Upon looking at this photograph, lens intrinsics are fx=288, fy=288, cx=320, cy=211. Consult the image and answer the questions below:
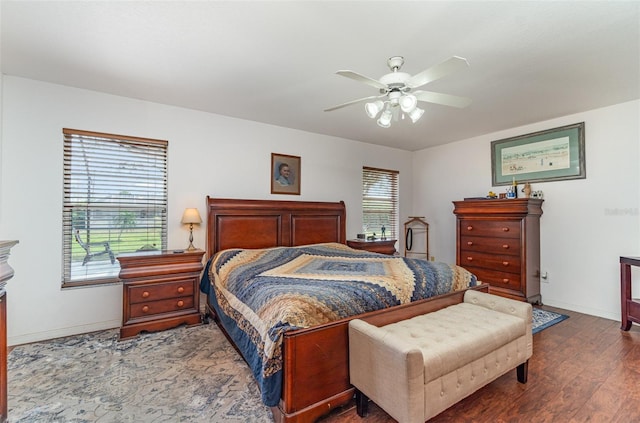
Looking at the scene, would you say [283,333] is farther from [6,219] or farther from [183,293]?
[6,219]

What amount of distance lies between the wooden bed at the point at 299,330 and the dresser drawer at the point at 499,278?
1.42 meters

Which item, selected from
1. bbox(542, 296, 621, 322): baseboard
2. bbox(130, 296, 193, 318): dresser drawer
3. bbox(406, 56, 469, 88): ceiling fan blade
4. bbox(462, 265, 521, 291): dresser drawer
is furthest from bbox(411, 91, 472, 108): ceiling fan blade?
bbox(542, 296, 621, 322): baseboard

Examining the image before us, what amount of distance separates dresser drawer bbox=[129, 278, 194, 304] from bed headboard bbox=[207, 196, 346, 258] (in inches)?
21.2

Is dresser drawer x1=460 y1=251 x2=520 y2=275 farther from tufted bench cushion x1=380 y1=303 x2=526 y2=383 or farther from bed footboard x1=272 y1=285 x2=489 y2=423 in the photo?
bed footboard x1=272 y1=285 x2=489 y2=423

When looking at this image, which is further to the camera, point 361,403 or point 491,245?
point 491,245

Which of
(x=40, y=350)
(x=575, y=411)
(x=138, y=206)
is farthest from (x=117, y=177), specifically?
(x=575, y=411)

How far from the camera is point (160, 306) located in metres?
3.00

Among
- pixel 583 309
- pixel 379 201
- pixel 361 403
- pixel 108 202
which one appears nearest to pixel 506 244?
pixel 583 309

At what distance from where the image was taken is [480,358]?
177 cm

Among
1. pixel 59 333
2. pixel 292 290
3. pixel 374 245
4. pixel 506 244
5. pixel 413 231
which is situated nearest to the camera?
pixel 292 290

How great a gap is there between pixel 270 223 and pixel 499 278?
327 cm

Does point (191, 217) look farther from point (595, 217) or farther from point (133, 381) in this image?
point (595, 217)

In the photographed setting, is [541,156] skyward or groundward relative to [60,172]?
skyward

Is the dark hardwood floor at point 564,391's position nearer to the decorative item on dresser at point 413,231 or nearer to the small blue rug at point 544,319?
the small blue rug at point 544,319
